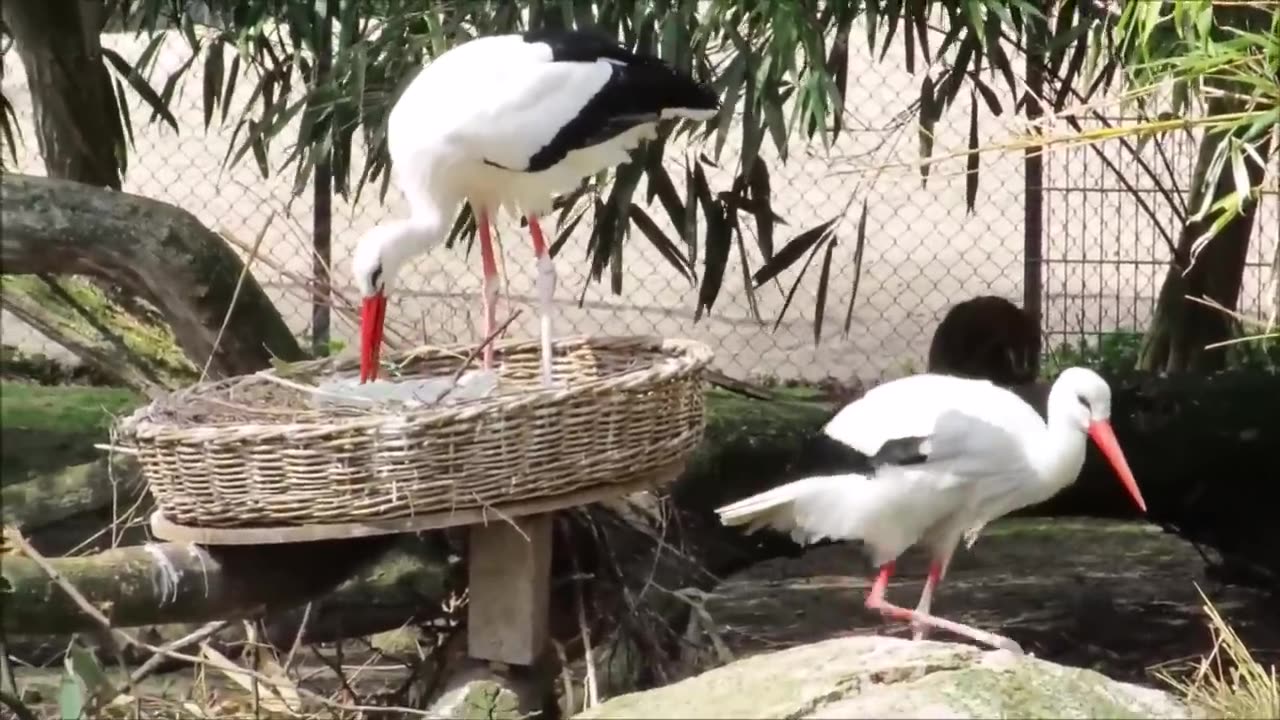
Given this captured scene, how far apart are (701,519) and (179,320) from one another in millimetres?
1048

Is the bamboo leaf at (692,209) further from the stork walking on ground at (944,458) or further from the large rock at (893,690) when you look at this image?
the large rock at (893,690)

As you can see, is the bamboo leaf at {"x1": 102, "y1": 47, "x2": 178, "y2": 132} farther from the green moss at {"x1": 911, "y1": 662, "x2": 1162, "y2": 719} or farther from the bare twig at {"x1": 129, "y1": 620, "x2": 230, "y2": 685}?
the green moss at {"x1": 911, "y1": 662, "x2": 1162, "y2": 719}

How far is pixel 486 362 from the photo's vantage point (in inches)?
111

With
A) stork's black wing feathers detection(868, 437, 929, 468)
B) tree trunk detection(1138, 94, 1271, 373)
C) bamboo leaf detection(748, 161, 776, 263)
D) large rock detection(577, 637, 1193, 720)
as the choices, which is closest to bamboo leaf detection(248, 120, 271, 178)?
bamboo leaf detection(748, 161, 776, 263)

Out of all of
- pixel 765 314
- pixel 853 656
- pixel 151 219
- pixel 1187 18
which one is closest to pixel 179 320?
pixel 151 219

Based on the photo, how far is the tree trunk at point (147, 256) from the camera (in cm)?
241

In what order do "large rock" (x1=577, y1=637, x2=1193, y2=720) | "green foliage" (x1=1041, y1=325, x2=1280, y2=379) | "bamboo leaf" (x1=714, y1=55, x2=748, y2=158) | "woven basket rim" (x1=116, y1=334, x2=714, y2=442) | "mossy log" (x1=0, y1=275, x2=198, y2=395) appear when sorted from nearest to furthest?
"large rock" (x1=577, y1=637, x2=1193, y2=720)
"woven basket rim" (x1=116, y1=334, x2=714, y2=442)
"bamboo leaf" (x1=714, y1=55, x2=748, y2=158)
"mossy log" (x1=0, y1=275, x2=198, y2=395)
"green foliage" (x1=1041, y1=325, x2=1280, y2=379)

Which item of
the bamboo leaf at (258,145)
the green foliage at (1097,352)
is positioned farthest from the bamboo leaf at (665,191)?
the green foliage at (1097,352)

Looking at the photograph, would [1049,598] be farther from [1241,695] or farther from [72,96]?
[72,96]

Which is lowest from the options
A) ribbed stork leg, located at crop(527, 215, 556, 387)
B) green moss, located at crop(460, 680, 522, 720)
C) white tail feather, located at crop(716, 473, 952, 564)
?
green moss, located at crop(460, 680, 522, 720)

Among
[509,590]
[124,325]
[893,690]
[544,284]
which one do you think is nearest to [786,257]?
[544,284]

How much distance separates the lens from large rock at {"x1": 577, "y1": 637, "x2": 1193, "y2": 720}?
5.95ft

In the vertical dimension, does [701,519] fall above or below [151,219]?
below

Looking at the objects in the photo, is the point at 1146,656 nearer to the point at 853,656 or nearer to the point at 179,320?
the point at 853,656
